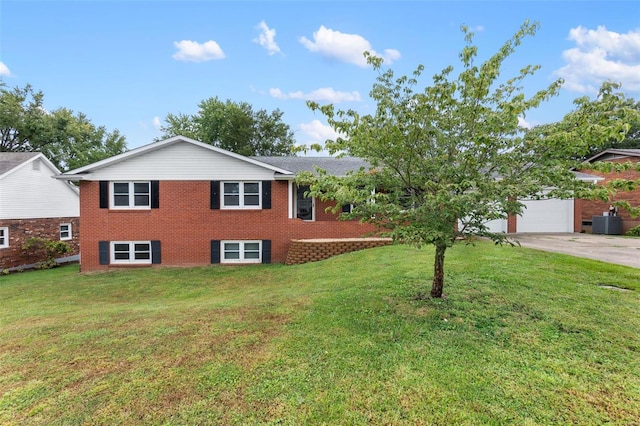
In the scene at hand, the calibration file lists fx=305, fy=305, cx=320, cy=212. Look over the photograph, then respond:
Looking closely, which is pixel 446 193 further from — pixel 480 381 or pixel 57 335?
pixel 57 335

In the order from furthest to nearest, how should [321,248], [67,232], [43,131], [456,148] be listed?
[43,131]
[67,232]
[321,248]
[456,148]

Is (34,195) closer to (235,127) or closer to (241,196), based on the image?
(241,196)

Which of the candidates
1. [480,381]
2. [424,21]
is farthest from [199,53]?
[480,381]

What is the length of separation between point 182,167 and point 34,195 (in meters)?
11.6

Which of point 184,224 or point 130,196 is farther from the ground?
point 130,196

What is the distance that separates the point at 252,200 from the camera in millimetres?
12398

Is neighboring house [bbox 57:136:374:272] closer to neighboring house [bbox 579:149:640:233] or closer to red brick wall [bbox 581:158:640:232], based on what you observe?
neighboring house [bbox 579:149:640:233]

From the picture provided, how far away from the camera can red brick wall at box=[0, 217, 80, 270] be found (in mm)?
15578

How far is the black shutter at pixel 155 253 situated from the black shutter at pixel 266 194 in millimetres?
4507

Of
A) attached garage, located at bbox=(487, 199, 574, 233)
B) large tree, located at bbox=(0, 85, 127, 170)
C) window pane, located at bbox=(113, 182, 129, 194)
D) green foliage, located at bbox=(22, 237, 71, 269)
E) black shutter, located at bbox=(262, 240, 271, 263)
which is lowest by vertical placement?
green foliage, located at bbox=(22, 237, 71, 269)

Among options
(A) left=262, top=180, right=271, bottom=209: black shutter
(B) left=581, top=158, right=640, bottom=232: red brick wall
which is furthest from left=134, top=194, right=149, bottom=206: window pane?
(B) left=581, top=158, right=640, bottom=232: red brick wall

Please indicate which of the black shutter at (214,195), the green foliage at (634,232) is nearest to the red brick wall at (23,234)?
the black shutter at (214,195)

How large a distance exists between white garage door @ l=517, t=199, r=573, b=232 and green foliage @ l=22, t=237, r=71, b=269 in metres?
24.6

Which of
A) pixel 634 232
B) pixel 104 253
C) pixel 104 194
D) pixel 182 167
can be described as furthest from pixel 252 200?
pixel 634 232
